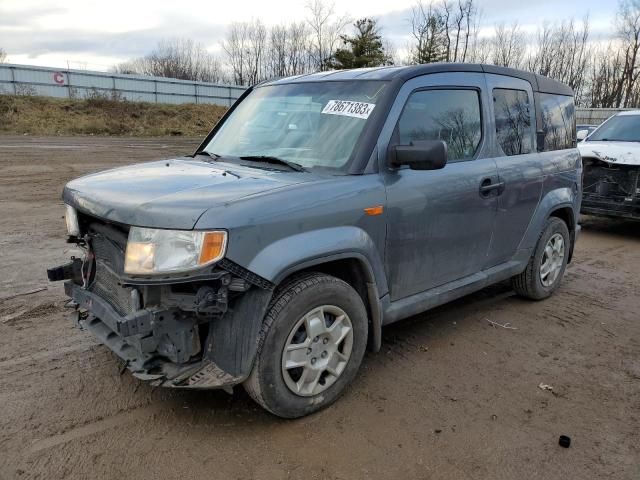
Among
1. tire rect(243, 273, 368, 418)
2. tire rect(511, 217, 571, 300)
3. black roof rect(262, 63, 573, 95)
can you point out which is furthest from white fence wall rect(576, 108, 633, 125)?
tire rect(243, 273, 368, 418)

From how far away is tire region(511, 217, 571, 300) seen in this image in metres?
4.95

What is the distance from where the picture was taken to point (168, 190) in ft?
9.50

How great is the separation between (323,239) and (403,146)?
0.85 metres

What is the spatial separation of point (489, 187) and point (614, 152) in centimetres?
527

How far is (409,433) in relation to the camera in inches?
118

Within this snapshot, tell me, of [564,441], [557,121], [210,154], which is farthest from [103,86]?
[564,441]

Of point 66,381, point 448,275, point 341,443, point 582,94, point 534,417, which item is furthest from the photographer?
point 582,94

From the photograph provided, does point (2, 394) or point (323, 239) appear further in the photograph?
point (2, 394)

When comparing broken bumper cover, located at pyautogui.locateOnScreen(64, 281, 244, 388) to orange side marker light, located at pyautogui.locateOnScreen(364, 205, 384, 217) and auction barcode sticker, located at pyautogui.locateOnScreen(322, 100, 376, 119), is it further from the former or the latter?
auction barcode sticker, located at pyautogui.locateOnScreen(322, 100, 376, 119)

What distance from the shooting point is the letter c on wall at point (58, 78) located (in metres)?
38.2

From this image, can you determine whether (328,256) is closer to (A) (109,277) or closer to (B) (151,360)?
(B) (151,360)

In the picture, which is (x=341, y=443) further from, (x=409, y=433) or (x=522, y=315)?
(x=522, y=315)

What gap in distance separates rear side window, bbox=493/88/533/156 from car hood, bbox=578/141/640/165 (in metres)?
4.18

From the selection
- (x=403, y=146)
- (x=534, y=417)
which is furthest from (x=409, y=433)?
(x=403, y=146)
